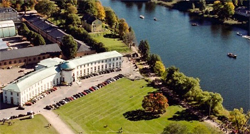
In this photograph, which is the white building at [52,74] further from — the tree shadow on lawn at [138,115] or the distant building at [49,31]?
the tree shadow on lawn at [138,115]

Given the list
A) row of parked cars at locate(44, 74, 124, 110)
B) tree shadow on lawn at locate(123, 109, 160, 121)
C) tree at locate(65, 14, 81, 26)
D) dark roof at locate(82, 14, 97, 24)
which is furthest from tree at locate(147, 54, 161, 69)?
tree at locate(65, 14, 81, 26)

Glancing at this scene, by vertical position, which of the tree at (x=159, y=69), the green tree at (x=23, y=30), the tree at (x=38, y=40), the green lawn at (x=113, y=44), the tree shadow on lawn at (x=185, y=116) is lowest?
the tree shadow on lawn at (x=185, y=116)

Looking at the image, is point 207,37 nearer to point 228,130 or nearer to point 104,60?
point 104,60

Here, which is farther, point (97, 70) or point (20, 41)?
point (20, 41)

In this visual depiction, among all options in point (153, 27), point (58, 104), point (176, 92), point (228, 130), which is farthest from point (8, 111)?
point (153, 27)

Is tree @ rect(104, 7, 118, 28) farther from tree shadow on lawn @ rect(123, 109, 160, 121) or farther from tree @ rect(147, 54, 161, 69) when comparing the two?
tree shadow on lawn @ rect(123, 109, 160, 121)

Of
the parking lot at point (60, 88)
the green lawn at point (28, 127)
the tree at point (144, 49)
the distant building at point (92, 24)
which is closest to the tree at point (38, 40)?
the parking lot at point (60, 88)
